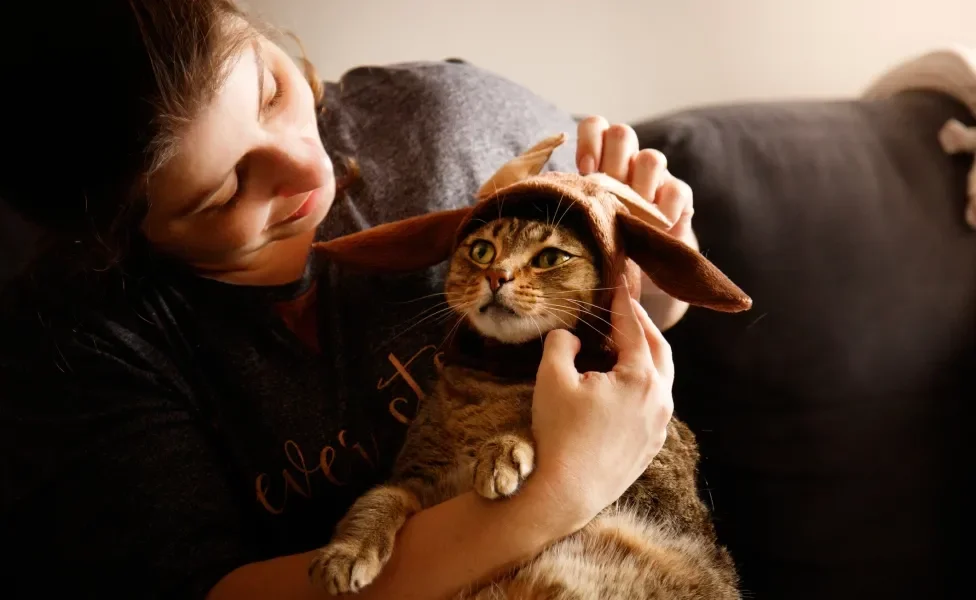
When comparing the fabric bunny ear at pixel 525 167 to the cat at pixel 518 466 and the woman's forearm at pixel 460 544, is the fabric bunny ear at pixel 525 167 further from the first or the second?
the woman's forearm at pixel 460 544

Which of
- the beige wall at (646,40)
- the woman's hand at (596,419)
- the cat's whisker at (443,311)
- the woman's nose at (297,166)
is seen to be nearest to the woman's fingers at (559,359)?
the woman's hand at (596,419)

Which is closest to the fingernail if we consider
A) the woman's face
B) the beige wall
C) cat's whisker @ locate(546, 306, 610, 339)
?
cat's whisker @ locate(546, 306, 610, 339)

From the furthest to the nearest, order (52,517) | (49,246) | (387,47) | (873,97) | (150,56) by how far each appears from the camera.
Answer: (387,47) < (873,97) < (49,246) < (52,517) < (150,56)

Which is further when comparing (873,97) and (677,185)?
(873,97)

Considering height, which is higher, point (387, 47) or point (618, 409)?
point (387, 47)

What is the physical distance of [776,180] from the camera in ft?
3.92

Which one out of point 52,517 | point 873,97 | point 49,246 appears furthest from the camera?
point 873,97

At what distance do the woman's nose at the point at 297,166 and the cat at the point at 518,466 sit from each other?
0.75 feet

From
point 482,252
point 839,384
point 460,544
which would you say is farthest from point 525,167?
point 839,384

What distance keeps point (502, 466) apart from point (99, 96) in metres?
0.58

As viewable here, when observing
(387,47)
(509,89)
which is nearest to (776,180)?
(509,89)

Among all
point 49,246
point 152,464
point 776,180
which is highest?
point 776,180

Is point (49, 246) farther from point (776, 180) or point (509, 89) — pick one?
point (776, 180)

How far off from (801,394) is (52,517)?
3.86ft
